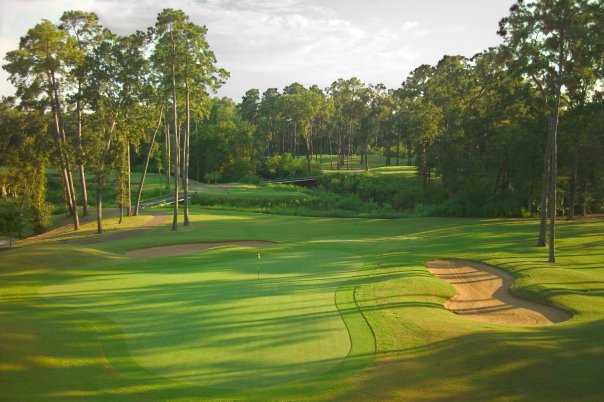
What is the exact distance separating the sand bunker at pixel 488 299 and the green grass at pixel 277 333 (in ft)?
2.12

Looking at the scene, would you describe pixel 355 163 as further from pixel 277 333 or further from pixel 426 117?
pixel 277 333

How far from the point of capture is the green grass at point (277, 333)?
9.20 metres

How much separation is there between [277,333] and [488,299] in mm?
10127

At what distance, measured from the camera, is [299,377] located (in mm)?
9625

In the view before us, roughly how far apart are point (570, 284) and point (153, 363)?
16530 millimetres

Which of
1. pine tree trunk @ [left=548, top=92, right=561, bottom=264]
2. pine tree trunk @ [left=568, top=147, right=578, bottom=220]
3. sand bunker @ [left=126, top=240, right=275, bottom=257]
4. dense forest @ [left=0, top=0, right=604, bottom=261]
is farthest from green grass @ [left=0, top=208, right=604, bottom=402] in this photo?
pine tree trunk @ [left=568, top=147, right=578, bottom=220]

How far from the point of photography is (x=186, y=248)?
99.6 ft

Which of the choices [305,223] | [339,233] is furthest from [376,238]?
[305,223]

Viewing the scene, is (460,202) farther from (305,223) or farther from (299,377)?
(299,377)

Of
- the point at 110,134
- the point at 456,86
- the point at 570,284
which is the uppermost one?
the point at 456,86

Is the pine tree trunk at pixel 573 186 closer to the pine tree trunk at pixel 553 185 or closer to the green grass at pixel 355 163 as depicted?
the pine tree trunk at pixel 553 185

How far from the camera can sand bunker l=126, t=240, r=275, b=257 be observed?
93.2 feet

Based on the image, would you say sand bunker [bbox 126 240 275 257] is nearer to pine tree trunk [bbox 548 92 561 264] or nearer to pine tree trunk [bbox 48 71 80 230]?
pine tree trunk [bbox 48 71 80 230]

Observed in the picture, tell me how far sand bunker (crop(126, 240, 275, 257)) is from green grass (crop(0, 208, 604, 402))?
324cm
